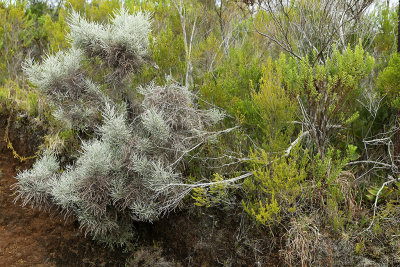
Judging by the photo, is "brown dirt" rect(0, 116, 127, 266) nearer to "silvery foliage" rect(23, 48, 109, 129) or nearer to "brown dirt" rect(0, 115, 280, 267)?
"brown dirt" rect(0, 115, 280, 267)

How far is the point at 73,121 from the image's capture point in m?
4.52

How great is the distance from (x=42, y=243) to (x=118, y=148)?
1.66 m

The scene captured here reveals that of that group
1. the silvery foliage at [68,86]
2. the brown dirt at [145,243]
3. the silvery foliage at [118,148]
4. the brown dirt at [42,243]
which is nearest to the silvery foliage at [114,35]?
the silvery foliage at [118,148]

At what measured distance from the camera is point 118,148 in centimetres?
419

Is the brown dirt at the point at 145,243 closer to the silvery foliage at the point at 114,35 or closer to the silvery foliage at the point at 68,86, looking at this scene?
the silvery foliage at the point at 68,86

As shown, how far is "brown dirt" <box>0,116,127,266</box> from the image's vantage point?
4211 mm

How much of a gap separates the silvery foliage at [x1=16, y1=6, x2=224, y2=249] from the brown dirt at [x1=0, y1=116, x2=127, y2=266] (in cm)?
26

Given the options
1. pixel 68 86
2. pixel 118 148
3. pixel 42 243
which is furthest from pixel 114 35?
pixel 42 243

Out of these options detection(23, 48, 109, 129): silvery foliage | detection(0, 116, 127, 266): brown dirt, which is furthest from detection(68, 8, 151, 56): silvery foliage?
detection(0, 116, 127, 266): brown dirt

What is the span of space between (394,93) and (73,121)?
3961 millimetres

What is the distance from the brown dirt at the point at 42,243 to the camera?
421 cm

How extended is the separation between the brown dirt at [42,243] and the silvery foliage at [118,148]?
258 millimetres

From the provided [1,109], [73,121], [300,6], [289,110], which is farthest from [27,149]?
[300,6]

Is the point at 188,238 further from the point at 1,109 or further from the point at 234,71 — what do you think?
the point at 1,109
